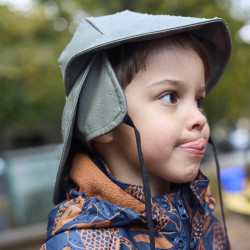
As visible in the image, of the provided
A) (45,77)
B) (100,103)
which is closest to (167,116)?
(100,103)

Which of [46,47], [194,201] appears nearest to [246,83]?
[46,47]

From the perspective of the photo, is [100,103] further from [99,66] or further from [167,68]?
[167,68]

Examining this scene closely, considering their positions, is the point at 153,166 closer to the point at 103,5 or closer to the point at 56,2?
the point at 103,5

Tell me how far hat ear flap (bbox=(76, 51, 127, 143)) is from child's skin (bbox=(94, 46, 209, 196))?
90mm

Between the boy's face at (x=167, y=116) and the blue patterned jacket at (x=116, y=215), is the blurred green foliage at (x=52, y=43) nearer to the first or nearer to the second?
the boy's face at (x=167, y=116)

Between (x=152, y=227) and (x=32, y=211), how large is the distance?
4480 millimetres

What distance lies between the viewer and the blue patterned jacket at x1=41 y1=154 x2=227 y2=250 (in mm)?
1140

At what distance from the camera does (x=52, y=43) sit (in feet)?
25.4

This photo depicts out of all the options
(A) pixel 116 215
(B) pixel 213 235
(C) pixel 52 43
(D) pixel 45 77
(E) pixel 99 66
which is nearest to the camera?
(A) pixel 116 215

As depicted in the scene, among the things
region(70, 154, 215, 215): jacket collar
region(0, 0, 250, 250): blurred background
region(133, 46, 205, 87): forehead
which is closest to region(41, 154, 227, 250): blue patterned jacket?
region(70, 154, 215, 215): jacket collar

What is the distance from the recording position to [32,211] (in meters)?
5.17

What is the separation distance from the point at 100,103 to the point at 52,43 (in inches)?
275

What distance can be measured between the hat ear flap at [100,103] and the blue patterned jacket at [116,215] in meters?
0.17

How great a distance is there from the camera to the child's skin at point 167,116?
3.92 feet
